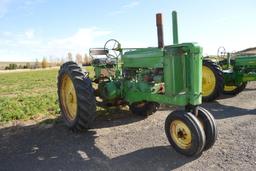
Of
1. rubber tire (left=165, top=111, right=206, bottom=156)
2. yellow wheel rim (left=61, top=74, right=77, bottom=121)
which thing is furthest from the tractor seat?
rubber tire (left=165, top=111, right=206, bottom=156)

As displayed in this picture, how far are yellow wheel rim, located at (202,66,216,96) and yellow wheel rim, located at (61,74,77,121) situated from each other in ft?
14.1

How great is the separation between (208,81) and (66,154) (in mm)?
5527

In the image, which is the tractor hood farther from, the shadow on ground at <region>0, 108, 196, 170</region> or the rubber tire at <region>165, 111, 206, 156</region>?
the shadow on ground at <region>0, 108, 196, 170</region>

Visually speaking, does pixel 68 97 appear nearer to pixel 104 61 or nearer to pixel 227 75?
pixel 104 61

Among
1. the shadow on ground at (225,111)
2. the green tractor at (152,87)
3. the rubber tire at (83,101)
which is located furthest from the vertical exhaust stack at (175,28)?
the shadow on ground at (225,111)

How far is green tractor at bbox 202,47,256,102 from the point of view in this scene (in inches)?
350

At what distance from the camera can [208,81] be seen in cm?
916

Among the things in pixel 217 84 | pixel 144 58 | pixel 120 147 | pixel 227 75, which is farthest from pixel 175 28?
pixel 227 75

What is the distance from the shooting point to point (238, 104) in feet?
28.1

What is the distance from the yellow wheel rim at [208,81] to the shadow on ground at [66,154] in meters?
4.34

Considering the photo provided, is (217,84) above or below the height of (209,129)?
above

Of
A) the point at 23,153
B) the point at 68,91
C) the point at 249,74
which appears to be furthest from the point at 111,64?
the point at 249,74

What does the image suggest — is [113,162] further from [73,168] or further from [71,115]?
[71,115]

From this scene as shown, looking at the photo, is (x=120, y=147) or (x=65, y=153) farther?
(x=120, y=147)
